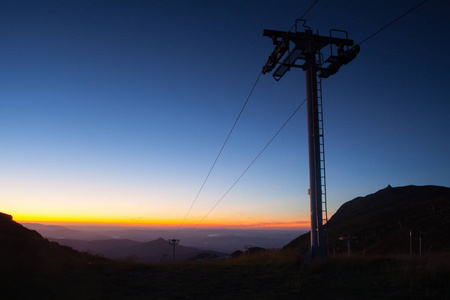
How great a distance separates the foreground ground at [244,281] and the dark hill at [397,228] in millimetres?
2311

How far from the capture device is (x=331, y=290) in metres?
9.55

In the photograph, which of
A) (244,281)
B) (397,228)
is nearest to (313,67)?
(244,281)

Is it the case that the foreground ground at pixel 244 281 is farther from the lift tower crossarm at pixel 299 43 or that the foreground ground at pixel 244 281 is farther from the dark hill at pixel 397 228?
the lift tower crossarm at pixel 299 43

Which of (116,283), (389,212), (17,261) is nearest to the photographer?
(116,283)

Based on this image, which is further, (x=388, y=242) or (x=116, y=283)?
(x=388, y=242)

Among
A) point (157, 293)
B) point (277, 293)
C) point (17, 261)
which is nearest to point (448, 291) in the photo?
point (277, 293)

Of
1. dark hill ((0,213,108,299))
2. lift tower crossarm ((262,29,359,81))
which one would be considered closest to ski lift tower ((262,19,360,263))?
lift tower crossarm ((262,29,359,81))

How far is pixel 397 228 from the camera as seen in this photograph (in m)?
86.8

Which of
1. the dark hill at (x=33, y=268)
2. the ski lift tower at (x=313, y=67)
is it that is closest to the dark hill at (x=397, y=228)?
the ski lift tower at (x=313, y=67)

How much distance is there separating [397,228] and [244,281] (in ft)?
293

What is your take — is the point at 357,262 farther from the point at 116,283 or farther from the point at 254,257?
the point at 116,283

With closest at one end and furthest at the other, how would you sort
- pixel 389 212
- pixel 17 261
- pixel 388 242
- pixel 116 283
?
pixel 116 283 < pixel 17 261 < pixel 388 242 < pixel 389 212

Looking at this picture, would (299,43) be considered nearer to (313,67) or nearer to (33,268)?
(313,67)

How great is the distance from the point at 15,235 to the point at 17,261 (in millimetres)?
4109
